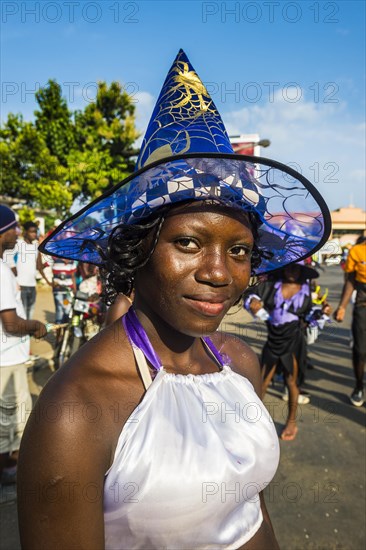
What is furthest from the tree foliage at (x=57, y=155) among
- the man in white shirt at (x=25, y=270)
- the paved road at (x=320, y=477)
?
the paved road at (x=320, y=477)

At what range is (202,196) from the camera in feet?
4.17

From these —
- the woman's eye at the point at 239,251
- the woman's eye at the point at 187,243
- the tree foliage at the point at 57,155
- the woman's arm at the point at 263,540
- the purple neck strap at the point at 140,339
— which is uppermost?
the tree foliage at the point at 57,155

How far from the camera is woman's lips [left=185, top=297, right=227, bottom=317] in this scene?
127 cm

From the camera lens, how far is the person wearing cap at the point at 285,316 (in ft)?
14.9

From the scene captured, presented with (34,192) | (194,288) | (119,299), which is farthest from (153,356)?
(34,192)

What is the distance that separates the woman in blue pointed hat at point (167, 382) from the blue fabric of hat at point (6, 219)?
2.07m

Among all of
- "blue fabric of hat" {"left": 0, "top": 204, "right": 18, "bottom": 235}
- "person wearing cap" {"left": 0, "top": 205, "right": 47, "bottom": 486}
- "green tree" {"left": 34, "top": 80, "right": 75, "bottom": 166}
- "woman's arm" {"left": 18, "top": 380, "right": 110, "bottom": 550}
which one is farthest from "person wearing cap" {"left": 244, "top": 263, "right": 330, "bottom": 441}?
"green tree" {"left": 34, "top": 80, "right": 75, "bottom": 166}

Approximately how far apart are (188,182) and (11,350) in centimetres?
274

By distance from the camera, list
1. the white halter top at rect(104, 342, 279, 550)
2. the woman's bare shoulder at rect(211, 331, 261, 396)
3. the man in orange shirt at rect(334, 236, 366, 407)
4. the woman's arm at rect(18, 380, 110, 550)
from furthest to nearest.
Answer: the man in orange shirt at rect(334, 236, 366, 407) → the woman's bare shoulder at rect(211, 331, 261, 396) → the white halter top at rect(104, 342, 279, 550) → the woman's arm at rect(18, 380, 110, 550)

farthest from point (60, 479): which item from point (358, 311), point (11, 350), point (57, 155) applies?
point (57, 155)

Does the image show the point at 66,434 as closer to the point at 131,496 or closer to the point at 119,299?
the point at 131,496

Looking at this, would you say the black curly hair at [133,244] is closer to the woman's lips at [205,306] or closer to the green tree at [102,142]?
the woman's lips at [205,306]

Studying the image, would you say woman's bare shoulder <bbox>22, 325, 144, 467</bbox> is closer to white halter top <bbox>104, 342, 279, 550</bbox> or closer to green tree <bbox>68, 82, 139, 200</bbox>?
white halter top <bbox>104, 342, 279, 550</bbox>

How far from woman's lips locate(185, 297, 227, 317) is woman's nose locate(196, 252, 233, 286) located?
0.06 metres
